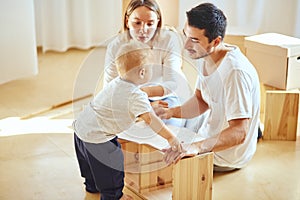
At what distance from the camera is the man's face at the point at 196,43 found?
2053 mm

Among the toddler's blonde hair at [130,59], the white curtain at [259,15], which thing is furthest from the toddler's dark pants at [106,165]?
the white curtain at [259,15]

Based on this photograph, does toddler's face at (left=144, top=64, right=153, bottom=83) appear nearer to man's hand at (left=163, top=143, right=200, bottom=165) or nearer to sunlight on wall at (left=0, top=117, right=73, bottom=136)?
man's hand at (left=163, top=143, right=200, bottom=165)

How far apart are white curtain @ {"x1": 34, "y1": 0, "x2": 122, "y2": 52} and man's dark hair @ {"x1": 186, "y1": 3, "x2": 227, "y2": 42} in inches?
68.0

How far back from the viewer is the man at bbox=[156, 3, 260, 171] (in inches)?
80.0

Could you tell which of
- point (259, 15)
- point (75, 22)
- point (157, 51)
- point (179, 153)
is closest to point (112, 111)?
point (179, 153)

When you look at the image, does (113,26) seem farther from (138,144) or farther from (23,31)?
(138,144)

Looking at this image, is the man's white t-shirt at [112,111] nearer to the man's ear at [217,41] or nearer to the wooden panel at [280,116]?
the man's ear at [217,41]

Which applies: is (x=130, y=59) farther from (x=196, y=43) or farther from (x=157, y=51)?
(x=157, y=51)

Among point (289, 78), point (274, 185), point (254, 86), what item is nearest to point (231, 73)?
point (254, 86)

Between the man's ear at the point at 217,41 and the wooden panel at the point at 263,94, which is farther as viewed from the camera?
the wooden panel at the point at 263,94

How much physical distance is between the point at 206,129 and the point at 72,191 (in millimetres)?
531

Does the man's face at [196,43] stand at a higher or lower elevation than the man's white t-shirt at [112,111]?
higher

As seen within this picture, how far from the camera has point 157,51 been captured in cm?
229

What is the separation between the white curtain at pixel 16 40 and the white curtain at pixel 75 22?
53 centimetres
